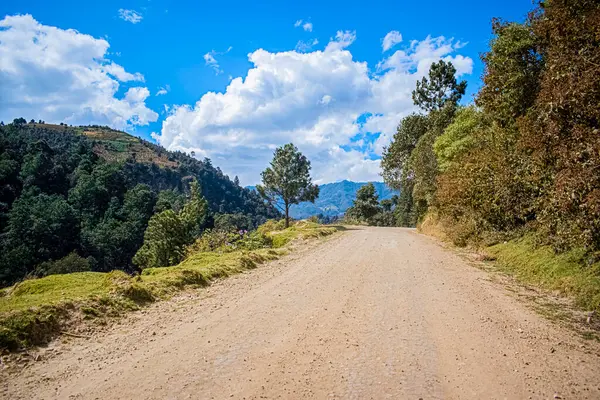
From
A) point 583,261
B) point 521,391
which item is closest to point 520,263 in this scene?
point 583,261

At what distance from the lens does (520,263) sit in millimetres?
10992

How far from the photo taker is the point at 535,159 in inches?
423

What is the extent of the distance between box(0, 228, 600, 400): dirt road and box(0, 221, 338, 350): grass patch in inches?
17.2

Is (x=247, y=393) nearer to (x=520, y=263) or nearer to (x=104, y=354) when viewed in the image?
(x=104, y=354)

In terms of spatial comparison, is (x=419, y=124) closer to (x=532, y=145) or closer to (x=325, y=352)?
(x=532, y=145)

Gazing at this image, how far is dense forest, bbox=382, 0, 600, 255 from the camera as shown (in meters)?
7.43

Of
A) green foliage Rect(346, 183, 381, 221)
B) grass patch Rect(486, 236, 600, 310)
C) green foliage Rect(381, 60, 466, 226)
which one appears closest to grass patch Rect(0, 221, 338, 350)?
grass patch Rect(486, 236, 600, 310)

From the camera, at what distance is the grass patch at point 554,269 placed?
7.32m

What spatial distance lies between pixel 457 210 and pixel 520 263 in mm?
7835

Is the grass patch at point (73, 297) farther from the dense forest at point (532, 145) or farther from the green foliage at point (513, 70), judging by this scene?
the green foliage at point (513, 70)

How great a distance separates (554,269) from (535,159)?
11.8 feet

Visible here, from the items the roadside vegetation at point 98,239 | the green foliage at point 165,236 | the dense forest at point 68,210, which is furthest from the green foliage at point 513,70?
the dense forest at point 68,210

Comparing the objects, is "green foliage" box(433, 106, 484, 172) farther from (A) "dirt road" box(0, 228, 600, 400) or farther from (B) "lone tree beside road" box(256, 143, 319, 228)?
(B) "lone tree beside road" box(256, 143, 319, 228)

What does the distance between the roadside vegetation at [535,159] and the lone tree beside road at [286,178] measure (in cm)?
1618
